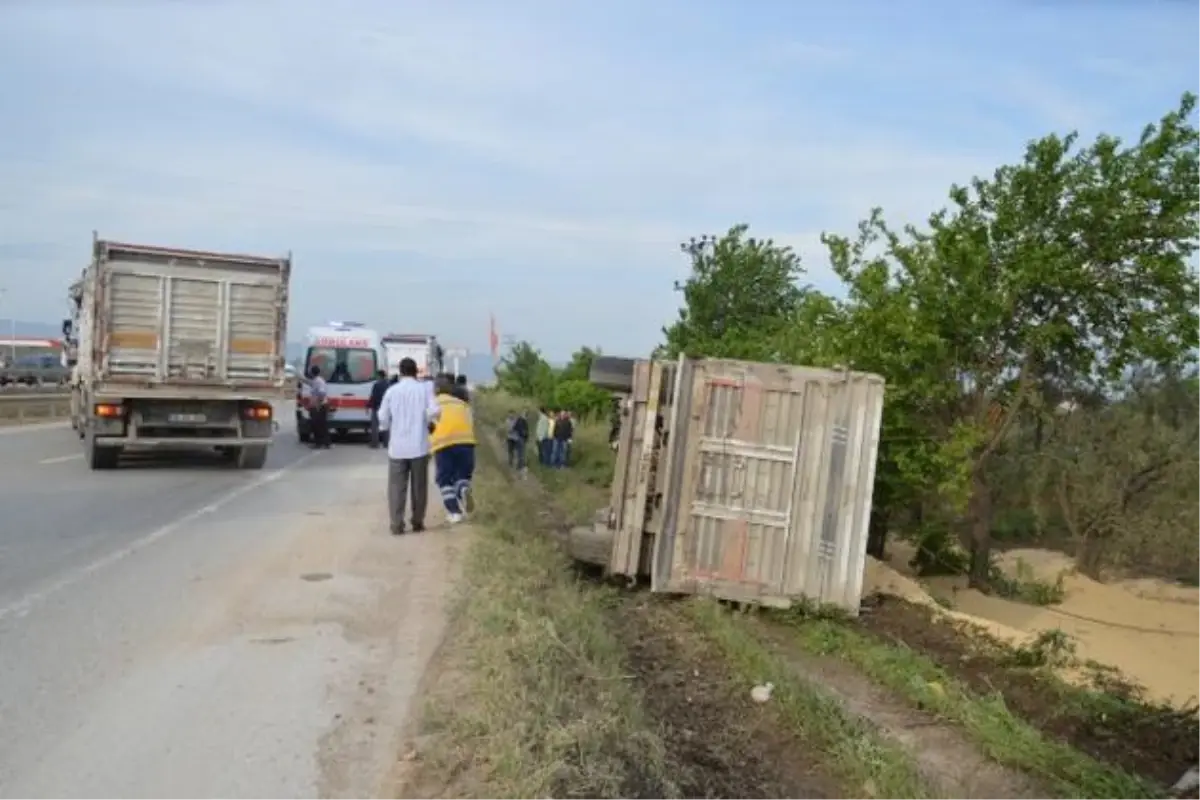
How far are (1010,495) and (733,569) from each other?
15.7 meters

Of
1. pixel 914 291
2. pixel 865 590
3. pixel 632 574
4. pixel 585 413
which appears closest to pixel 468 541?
pixel 632 574

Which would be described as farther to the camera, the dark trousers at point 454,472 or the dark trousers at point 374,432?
the dark trousers at point 374,432

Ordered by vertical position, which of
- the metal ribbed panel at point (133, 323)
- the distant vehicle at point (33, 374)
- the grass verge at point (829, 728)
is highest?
the metal ribbed panel at point (133, 323)

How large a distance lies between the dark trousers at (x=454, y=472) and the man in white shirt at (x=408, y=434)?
266mm

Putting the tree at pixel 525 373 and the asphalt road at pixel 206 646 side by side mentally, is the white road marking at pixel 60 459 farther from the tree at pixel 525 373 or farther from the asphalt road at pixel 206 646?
the tree at pixel 525 373

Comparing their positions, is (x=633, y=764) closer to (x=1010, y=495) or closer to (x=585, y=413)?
(x=1010, y=495)

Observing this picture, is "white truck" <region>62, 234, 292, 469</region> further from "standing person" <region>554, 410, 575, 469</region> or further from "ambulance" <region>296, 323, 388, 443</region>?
"standing person" <region>554, 410, 575, 469</region>

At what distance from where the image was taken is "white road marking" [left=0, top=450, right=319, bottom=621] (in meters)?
7.18

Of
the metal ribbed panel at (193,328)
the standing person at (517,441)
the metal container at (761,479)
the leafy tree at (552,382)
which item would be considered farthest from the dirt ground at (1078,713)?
the leafy tree at (552,382)

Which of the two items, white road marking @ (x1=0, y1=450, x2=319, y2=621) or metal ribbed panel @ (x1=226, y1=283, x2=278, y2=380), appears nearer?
white road marking @ (x1=0, y1=450, x2=319, y2=621)

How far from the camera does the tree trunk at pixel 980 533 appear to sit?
1784cm

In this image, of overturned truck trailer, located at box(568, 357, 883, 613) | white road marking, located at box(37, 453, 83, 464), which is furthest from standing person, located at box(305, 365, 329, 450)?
overturned truck trailer, located at box(568, 357, 883, 613)

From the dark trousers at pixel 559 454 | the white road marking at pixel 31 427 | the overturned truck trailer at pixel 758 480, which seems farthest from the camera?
the dark trousers at pixel 559 454

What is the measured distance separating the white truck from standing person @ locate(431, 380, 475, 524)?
20.1ft
